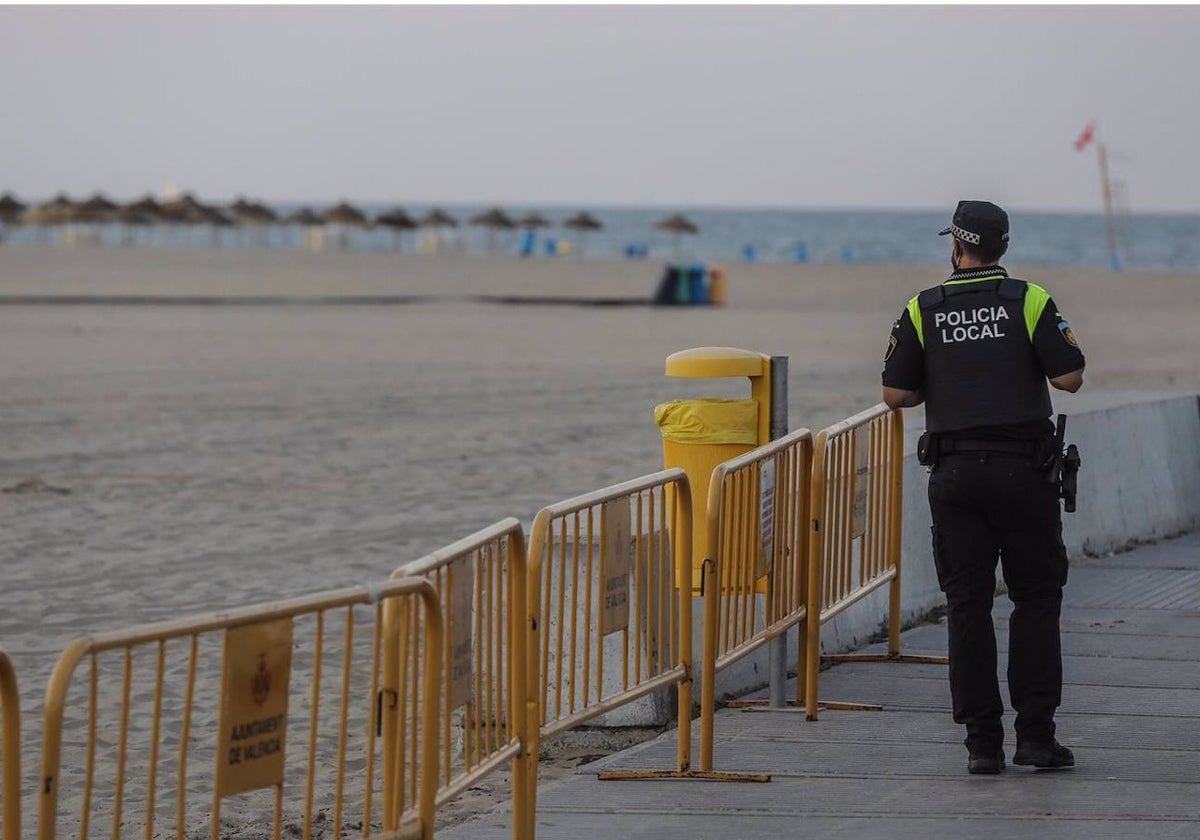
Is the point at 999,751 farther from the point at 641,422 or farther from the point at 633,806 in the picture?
the point at 641,422

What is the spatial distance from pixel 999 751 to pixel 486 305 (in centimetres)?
3378

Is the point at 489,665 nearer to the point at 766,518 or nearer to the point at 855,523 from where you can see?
the point at 766,518

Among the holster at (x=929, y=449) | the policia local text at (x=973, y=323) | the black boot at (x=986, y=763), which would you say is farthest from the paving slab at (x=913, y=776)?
the policia local text at (x=973, y=323)

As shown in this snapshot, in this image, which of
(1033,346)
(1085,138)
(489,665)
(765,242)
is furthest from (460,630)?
(765,242)

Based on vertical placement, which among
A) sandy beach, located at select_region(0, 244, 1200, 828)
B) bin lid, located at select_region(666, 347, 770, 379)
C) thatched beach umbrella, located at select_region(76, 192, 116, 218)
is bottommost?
sandy beach, located at select_region(0, 244, 1200, 828)

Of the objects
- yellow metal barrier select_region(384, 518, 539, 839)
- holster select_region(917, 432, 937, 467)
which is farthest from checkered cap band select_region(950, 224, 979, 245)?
yellow metal barrier select_region(384, 518, 539, 839)

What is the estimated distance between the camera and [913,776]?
576 cm

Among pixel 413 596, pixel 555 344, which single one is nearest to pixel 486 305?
pixel 555 344

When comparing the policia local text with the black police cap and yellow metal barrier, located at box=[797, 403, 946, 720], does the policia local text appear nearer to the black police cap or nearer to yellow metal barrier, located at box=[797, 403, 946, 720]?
the black police cap

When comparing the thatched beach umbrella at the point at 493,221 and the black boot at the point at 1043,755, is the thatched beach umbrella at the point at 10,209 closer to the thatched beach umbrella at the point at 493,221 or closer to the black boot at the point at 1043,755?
the thatched beach umbrella at the point at 493,221

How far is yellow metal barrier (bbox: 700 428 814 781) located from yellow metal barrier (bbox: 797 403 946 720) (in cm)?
8

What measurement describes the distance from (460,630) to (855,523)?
3023mm

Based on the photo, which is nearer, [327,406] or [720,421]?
[720,421]

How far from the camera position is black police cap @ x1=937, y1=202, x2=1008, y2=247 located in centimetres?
568
